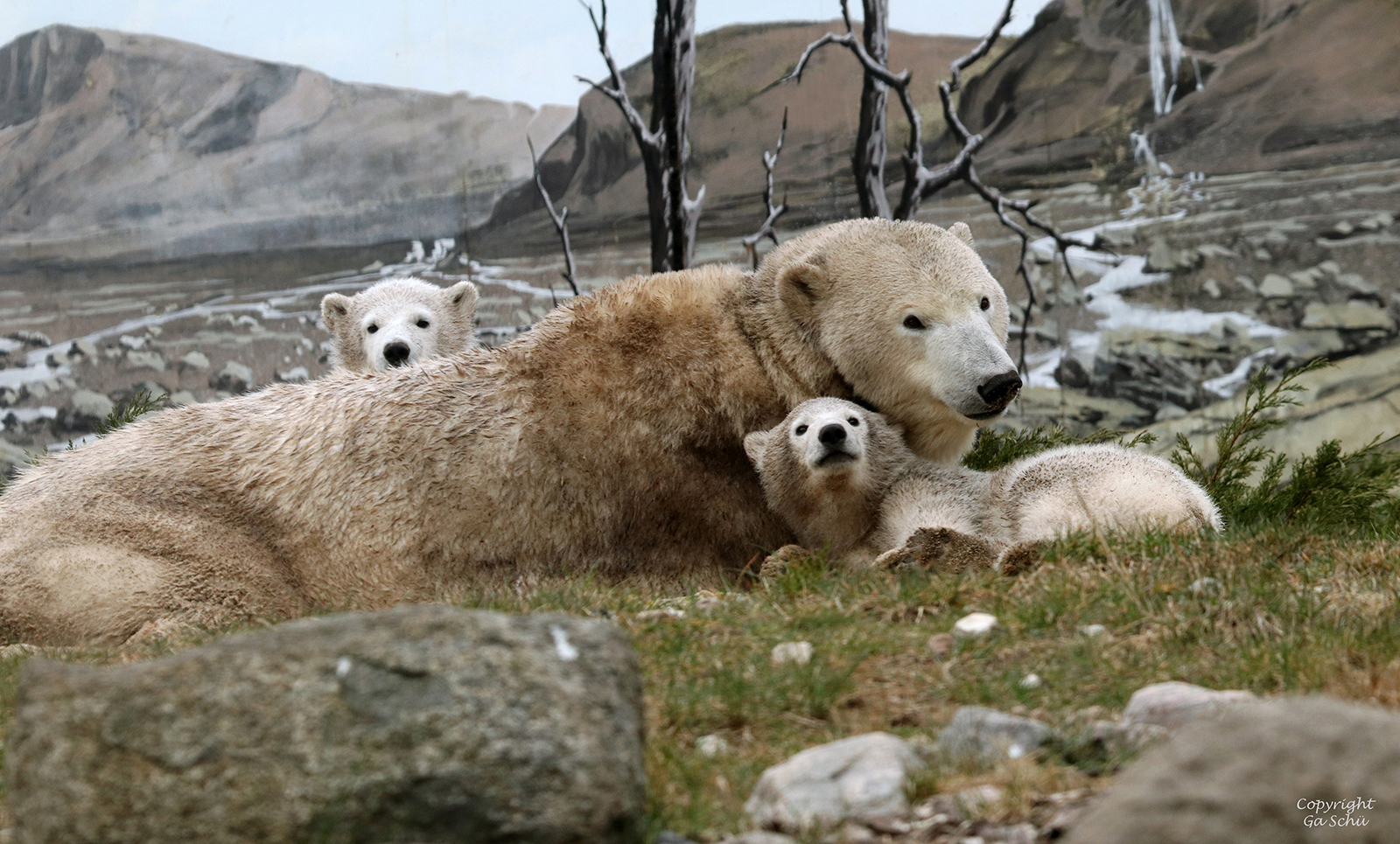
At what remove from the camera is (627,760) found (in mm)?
2318

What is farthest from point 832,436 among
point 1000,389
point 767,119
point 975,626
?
point 767,119

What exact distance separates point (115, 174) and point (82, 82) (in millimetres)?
839

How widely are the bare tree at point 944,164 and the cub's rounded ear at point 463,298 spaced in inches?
141

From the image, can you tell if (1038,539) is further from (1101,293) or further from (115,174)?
(115,174)

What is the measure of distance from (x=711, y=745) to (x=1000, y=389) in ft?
7.27

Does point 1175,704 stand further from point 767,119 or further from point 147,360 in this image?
point 147,360

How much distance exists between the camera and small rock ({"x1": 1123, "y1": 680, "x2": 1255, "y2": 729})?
9.03 feet

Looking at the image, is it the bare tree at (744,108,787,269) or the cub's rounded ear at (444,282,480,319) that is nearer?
the cub's rounded ear at (444,282,480,319)

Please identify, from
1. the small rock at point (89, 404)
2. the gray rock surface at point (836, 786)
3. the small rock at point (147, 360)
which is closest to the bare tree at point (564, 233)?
the small rock at point (147, 360)

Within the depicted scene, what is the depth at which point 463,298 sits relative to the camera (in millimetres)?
7734

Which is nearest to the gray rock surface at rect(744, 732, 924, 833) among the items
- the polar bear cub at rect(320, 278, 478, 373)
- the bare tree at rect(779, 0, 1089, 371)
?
the polar bear cub at rect(320, 278, 478, 373)

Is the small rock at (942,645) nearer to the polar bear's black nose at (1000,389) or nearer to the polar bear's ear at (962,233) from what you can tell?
the polar bear's black nose at (1000,389)

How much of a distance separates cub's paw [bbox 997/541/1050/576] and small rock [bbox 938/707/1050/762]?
1.50 metres

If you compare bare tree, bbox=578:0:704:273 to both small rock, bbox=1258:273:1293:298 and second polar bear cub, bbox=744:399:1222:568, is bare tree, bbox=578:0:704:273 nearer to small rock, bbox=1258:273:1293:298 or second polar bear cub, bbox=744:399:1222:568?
small rock, bbox=1258:273:1293:298
